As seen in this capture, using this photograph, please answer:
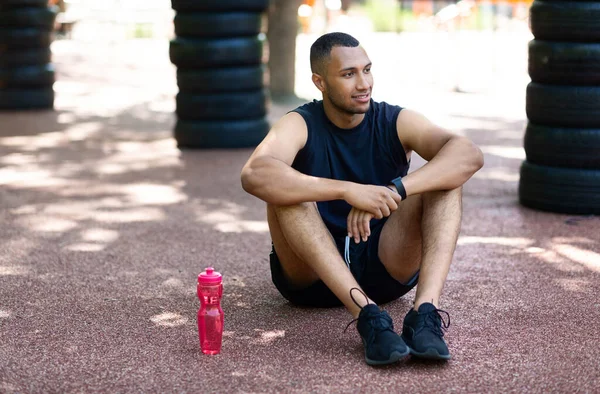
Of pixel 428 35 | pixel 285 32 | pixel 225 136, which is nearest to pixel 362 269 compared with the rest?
pixel 225 136

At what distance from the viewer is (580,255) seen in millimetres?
5578

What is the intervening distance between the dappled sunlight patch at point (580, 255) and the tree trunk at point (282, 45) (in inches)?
333

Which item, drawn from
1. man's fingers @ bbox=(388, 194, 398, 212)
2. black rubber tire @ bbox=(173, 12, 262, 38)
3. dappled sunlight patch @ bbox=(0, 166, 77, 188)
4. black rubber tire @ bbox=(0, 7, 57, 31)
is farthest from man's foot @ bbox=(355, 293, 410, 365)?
black rubber tire @ bbox=(0, 7, 57, 31)

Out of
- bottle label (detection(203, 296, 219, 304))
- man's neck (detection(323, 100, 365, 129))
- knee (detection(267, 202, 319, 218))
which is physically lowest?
bottle label (detection(203, 296, 219, 304))

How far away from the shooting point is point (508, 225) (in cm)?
640

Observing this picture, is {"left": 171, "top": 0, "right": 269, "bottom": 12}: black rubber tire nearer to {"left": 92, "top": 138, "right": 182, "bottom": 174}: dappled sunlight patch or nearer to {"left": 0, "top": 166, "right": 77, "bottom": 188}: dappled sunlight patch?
{"left": 92, "top": 138, "right": 182, "bottom": 174}: dappled sunlight patch

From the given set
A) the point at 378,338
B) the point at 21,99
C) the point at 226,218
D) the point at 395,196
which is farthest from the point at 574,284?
the point at 21,99

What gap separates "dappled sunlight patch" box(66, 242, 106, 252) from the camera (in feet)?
19.1

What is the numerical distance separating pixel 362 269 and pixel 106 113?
9104 mm

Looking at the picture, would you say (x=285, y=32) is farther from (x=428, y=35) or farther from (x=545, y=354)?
(x=545, y=354)

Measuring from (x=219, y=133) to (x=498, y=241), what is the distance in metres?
4.36

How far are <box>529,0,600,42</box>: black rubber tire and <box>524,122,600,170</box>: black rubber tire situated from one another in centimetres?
62

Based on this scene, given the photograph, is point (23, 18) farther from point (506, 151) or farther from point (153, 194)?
point (506, 151)

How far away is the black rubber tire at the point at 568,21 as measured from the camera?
20.8 feet
